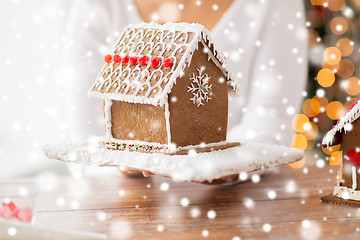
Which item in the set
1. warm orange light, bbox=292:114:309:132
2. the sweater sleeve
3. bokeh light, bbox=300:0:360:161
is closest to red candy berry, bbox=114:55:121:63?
the sweater sleeve

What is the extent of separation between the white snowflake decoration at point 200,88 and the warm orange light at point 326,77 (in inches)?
68.6

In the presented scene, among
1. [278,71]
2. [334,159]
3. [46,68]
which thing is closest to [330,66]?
[334,159]

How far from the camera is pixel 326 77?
2.65 metres

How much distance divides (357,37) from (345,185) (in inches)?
70.2

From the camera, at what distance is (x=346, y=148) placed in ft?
3.24

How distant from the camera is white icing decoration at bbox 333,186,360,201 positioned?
981 mm

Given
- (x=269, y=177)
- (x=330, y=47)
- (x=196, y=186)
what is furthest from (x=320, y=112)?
(x=196, y=186)

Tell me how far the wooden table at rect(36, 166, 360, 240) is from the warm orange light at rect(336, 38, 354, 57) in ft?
4.85

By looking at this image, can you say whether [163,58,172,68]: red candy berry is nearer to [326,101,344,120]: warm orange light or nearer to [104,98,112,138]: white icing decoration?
[104,98,112,138]: white icing decoration

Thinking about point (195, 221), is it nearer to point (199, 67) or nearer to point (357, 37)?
point (199, 67)

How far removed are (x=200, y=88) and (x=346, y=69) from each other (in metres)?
1.78

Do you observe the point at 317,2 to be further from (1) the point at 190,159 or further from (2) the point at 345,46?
(1) the point at 190,159

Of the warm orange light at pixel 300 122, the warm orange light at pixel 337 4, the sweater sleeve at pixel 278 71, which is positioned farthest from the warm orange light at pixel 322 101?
the sweater sleeve at pixel 278 71

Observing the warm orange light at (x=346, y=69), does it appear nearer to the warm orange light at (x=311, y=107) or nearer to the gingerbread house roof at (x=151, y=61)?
the warm orange light at (x=311, y=107)
